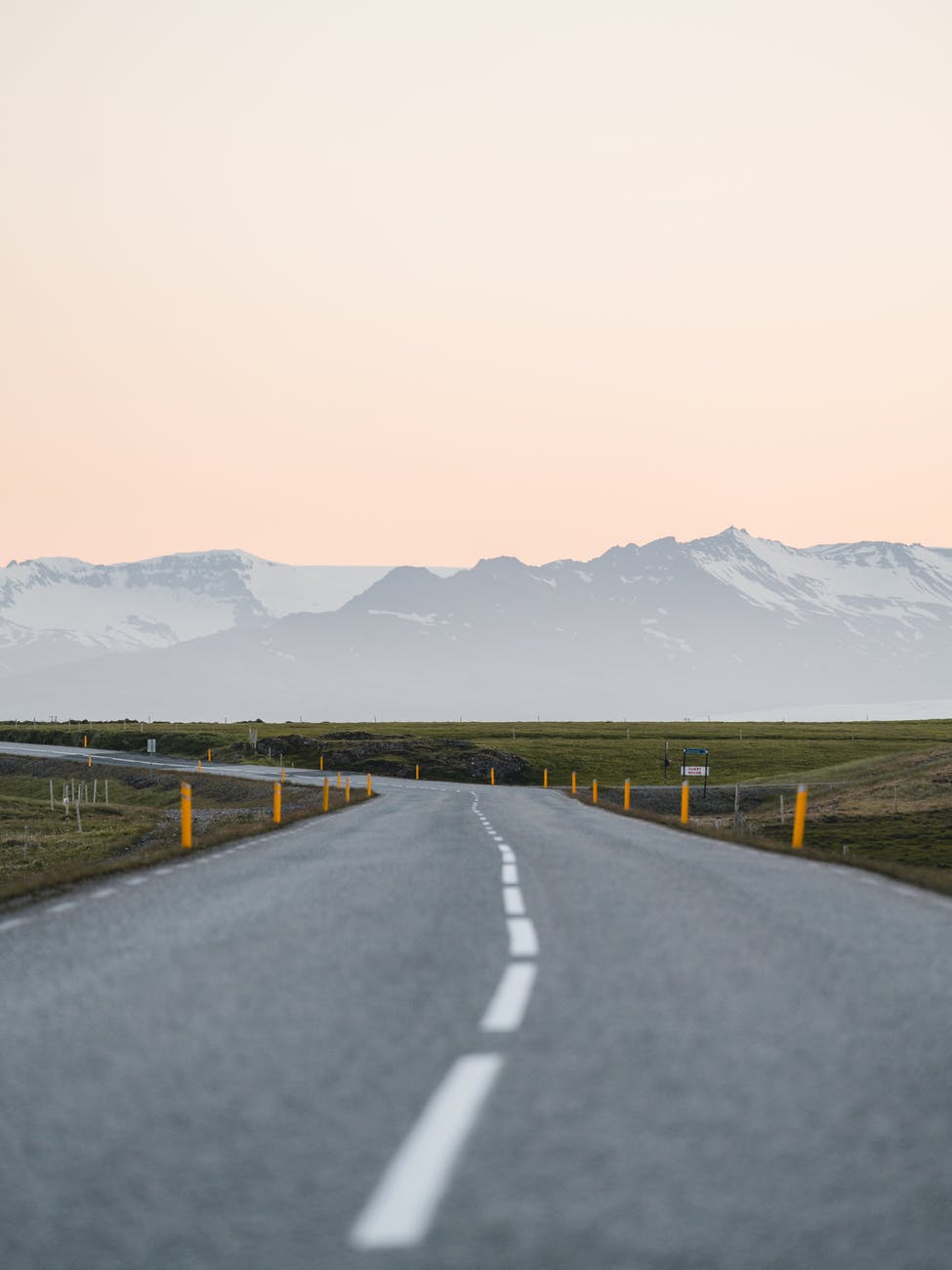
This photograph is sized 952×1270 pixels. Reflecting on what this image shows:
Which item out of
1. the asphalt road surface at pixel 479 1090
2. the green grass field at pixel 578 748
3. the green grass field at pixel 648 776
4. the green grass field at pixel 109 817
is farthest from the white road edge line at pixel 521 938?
the green grass field at pixel 578 748

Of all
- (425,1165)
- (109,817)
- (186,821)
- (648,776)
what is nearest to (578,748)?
(648,776)

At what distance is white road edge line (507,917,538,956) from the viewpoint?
30.2ft

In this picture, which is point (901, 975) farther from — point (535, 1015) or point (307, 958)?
point (307, 958)

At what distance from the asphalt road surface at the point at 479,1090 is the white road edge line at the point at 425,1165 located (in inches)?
0.5

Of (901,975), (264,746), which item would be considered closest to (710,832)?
(901,975)

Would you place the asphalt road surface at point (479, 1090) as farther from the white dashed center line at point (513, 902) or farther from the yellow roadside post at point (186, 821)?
the yellow roadside post at point (186, 821)

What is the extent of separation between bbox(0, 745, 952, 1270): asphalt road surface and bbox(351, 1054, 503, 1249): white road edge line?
0.04ft

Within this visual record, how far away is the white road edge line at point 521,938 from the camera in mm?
9219

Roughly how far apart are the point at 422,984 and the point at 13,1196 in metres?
3.98

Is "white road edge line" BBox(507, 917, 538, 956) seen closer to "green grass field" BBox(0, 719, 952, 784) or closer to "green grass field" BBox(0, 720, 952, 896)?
"green grass field" BBox(0, 720, 952, 896)

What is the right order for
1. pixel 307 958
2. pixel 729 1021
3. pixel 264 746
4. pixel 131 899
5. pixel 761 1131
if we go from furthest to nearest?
pixel 264 746 < pixel 131 899 < pixel 307 958 < pixel 729 1021 < pixel 761 1131

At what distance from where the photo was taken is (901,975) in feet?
26.8

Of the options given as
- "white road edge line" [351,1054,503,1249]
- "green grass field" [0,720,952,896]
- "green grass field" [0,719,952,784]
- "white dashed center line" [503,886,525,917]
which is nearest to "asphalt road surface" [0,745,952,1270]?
"white road edge line" [351,1054,503,1249]

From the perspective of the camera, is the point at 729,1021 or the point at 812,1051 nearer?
the point at 812,1051
